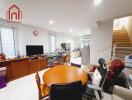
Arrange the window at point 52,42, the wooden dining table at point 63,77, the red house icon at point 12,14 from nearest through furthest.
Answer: the wooden dining table at point 63,77, the red house icon at point 12,14, the window at point 52,42

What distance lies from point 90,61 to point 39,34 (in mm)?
3665

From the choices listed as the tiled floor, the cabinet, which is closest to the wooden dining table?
the tiled floor

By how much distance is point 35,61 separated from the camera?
4652 mm

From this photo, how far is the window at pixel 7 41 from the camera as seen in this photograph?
4093mm

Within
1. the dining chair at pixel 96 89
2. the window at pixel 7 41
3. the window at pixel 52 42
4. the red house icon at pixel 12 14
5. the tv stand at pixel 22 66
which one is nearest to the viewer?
the dining chair at pixel 96 89

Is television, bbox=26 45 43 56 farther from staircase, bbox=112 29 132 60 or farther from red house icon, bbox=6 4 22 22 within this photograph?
staircase, bbox=112 29 132 60

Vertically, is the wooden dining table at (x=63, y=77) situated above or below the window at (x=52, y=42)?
below

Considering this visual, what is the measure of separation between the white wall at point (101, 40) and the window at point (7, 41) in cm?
437

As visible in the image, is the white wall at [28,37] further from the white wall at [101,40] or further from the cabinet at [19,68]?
the white wall at [101,40]

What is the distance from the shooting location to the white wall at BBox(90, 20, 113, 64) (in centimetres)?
466

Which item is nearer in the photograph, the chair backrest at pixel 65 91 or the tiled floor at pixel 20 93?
the chair backrest at pixel 65 91

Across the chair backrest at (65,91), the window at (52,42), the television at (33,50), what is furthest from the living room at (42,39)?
the chair backrest at (65,91)

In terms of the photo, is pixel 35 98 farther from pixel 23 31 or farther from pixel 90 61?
pixel 90 61

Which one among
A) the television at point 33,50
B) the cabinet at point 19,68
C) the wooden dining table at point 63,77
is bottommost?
the cabinet at point 19,68
